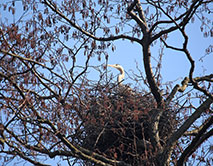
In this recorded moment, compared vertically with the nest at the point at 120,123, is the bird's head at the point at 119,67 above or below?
above

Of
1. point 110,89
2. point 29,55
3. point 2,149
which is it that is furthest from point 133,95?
point 2,149

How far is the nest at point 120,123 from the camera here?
711 cm

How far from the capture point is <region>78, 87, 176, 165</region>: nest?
711 centimetres

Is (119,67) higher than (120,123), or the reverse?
(119,67)

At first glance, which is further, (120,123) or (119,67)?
(119,67)

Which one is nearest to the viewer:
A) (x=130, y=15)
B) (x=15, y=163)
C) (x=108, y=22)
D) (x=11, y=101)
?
(x=11, y=101)

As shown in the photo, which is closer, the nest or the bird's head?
the nest

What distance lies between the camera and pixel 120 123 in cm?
707

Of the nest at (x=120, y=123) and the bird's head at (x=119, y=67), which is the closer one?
the nest at (x=120, y=123)

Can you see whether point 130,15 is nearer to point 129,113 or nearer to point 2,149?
point 129,113

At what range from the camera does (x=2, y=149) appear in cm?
613

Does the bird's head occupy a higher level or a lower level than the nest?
higher

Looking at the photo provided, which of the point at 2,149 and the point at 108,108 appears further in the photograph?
the point at 108,108

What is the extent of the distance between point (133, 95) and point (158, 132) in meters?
1.04
